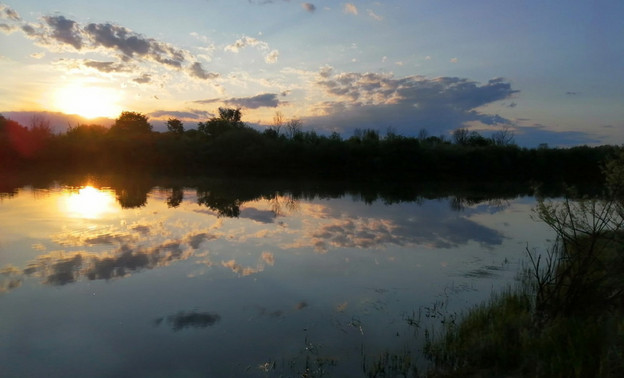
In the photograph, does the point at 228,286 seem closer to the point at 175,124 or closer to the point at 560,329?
the point at 560,329

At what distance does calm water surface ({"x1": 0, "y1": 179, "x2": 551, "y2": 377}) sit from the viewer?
6.55 m

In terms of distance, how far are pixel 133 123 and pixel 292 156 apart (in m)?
36.5

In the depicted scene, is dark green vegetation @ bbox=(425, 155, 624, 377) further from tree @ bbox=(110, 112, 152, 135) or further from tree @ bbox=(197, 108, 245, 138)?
tree @ bbox=(110, 112, 152, 135)

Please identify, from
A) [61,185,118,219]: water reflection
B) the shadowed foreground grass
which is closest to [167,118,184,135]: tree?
[61,185,118,219]: water reflection

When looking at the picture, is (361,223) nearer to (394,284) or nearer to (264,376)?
(394,284)

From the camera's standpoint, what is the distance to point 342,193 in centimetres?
3528

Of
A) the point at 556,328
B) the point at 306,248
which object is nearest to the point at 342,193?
the point at 306,248

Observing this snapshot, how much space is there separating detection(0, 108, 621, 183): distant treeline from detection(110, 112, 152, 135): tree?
41.0 feet

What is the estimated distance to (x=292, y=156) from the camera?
196 feet

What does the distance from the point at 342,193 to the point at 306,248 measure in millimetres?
21129

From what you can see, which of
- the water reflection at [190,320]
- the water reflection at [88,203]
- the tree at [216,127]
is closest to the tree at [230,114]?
the tree at [216,127]

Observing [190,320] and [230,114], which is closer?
[190,320]

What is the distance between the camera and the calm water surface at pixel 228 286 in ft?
21.5

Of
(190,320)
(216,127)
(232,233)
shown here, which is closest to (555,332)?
(190,320)
